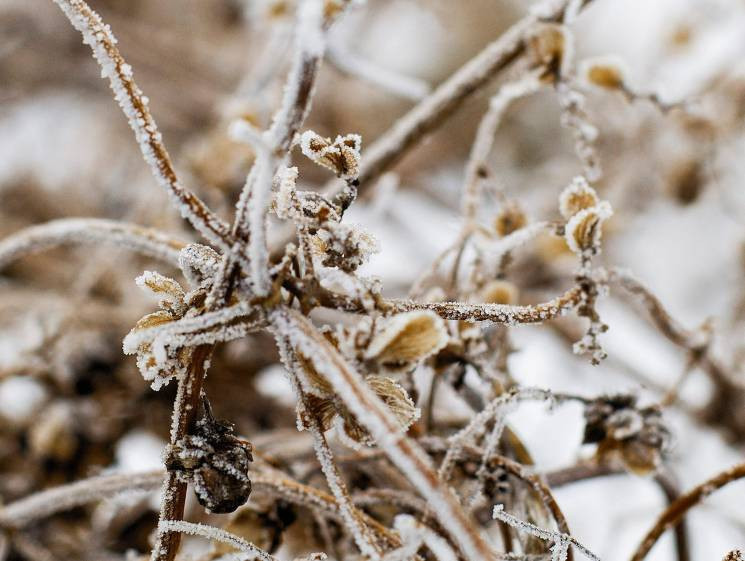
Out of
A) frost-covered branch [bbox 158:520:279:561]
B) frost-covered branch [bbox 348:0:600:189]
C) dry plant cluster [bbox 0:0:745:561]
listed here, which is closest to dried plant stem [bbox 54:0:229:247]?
dry plant cluster [bbox 0:0:745:561]

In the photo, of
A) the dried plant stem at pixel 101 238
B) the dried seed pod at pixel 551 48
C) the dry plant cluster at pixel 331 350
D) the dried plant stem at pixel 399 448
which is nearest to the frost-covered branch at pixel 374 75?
the dry plant cluster at pixel 331 350

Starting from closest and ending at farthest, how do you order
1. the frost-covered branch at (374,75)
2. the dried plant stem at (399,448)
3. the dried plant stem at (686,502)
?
the dried plant stem at (399,448) → the dried plant stem at (686,502) → the frost-covered branch at (374,75)

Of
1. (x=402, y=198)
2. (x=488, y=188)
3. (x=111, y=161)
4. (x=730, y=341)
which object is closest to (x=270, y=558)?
(x=488, y=188)

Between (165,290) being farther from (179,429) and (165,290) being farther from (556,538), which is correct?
(556,538)

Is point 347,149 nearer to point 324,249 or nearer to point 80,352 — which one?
point 324,249

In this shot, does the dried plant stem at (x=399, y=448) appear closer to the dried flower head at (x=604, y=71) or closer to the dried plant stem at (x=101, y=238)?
the dried plant stem at (x=101, y=238)

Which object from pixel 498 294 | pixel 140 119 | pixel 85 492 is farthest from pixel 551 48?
pixel 85 492
